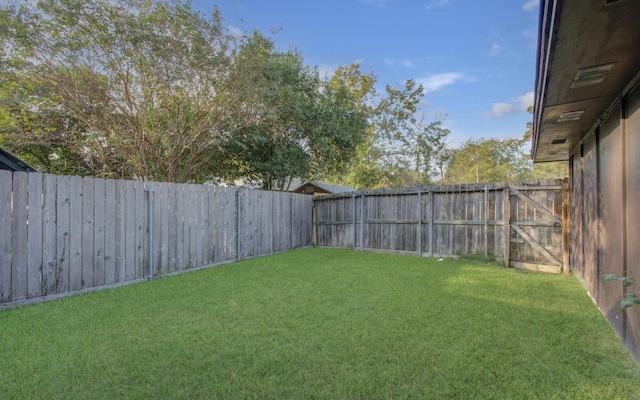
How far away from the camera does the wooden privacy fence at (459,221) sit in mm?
5496

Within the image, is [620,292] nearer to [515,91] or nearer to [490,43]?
[490,43]

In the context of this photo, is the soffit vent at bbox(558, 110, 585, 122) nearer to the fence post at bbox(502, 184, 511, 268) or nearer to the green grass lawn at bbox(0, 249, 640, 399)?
the green grass lawn at bbox(0, 249, 640, 399)

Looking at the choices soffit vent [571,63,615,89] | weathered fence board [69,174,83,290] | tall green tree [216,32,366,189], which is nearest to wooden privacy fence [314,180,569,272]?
tall green tree [216,32,366,189]

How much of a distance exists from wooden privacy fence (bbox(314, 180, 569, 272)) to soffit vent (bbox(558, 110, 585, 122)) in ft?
8.77

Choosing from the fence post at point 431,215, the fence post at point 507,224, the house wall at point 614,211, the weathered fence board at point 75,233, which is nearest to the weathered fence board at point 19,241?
the weathered fence board at point 75,233

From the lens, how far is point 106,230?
447 centimetres

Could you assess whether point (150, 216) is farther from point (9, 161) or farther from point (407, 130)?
point (407, 130)

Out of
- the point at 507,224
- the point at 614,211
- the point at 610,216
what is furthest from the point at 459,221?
the point at 614,211

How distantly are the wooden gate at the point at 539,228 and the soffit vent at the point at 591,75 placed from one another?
3.86 meters

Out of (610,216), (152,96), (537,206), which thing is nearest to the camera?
(610,216)

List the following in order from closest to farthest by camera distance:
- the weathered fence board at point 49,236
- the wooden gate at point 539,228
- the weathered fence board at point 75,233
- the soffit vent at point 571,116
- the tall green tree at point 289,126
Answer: the soffit vent at point 571,116 → the weathered fence board at point 49,236 → the weathered fence board at point 75,233 → the wooden gate at point 539,228 → the tall green tree at point 289,126

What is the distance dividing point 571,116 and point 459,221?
3.66 m

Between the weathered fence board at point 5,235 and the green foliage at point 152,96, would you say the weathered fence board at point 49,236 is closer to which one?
the weathered fence board at point 5,235

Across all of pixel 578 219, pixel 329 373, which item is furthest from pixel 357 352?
pixel 578 219
